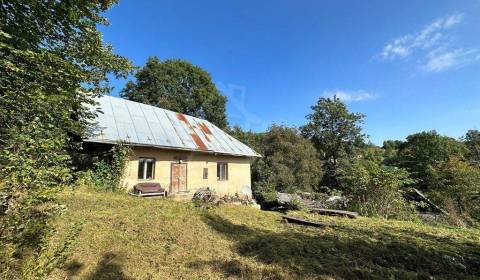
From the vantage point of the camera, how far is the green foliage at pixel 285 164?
77.0ft

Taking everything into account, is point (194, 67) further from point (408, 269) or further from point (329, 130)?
point (408, 269)

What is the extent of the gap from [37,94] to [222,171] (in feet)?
43.6

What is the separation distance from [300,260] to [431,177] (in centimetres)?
2173

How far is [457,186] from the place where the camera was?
1698cm

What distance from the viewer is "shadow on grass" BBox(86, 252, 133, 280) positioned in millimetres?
4172

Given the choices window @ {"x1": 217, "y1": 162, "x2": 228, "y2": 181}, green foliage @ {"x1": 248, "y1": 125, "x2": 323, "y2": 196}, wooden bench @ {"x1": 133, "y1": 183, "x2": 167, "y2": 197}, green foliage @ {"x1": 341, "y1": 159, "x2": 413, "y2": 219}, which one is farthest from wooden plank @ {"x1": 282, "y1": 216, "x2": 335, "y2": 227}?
green foliage @ {"x1": 248, "y1": 125, "x2": 323, "y2": 196}

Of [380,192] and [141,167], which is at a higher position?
[141,167]

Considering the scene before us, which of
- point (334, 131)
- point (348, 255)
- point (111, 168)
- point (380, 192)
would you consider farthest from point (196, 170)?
point (334, 131)

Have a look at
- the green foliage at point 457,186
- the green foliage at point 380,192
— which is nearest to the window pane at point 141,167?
the green foliage at point 380,192

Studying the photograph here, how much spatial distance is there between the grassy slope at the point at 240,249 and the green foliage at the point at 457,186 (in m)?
10.4

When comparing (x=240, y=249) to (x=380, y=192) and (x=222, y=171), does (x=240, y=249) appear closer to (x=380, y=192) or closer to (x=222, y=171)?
(x=380, y=192)

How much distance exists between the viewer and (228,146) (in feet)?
60.7

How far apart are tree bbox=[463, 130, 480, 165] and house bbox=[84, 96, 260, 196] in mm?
29585

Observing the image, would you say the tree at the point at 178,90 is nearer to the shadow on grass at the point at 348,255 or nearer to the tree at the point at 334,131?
the tree at the point at 334,131
